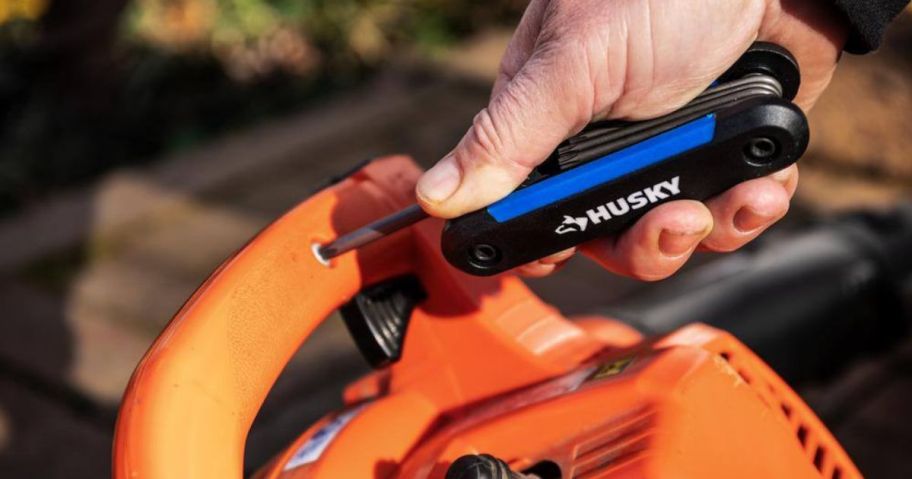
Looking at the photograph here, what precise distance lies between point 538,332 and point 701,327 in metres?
0.19

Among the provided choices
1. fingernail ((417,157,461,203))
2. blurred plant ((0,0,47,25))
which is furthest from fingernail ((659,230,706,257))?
blurred plant ((0,0,47,25))

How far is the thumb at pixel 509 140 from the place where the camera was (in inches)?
43.4

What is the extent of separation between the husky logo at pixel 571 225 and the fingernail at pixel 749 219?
0.17 metres

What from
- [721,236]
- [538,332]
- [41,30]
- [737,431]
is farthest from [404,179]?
[41,30]

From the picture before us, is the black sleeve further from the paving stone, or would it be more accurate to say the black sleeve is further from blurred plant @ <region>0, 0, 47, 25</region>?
blurred plant @ <region>0, 0, 47, 25</region>

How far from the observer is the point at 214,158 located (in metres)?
3.29

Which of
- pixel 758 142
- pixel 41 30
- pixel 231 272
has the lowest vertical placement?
pixel 758 142

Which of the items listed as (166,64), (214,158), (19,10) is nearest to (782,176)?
(214,158)

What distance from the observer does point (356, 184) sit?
1309mm

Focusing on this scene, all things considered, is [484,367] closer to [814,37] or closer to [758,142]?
[758,142]

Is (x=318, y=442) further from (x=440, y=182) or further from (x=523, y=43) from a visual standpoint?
(x=523, y=43)

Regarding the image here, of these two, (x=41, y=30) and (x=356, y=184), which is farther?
(x=41, y=30)

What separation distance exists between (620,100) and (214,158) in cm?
231

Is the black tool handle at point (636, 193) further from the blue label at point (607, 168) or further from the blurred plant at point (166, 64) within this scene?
the blurred plant at point (166, 64)
